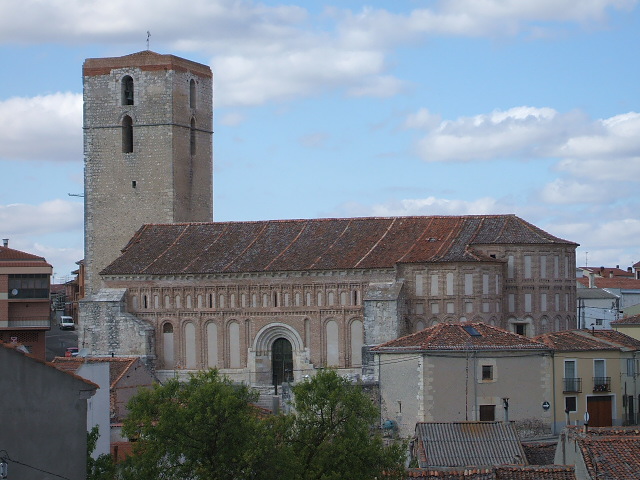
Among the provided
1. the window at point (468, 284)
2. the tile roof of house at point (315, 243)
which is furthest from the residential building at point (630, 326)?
the window at point (468, 284)

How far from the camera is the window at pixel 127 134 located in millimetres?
75562

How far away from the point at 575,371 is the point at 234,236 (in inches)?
943

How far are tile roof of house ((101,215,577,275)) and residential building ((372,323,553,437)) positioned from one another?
44.1ft

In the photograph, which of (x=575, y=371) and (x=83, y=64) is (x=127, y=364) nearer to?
(x=575, y=371)

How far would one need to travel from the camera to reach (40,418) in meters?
22.1

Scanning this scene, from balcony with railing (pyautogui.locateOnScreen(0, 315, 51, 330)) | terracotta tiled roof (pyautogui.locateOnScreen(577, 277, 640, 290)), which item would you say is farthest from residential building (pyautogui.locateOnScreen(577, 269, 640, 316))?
balcony with railing (pyautogui.locateOnScreen(0, 315, 51, 330))

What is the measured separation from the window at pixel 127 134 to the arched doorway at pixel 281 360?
16.3 metres

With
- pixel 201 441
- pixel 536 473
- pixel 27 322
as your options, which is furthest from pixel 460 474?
pixel 27 322

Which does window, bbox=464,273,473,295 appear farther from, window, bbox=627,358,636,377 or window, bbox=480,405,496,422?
window, bbox=480,405,496,422

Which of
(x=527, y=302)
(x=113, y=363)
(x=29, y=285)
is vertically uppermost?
(x=29, y=285)

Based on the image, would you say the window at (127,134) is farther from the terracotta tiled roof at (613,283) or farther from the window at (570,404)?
the terracotta tiled roof at (613,283)

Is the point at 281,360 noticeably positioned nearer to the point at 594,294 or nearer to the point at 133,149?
the point at 133,149

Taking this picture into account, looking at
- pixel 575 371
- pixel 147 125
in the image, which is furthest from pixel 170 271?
pixel 575 371

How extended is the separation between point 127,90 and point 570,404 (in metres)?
36.5
